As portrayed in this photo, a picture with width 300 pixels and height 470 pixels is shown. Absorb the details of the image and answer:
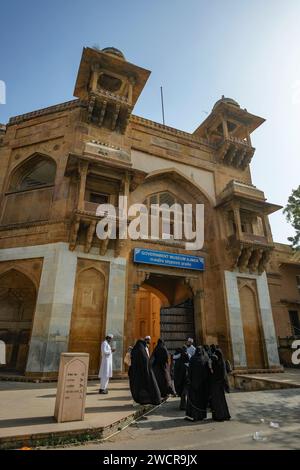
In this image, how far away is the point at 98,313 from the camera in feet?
33.1

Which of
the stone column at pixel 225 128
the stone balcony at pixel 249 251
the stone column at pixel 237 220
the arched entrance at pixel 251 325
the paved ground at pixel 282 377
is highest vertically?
the stone column at pixel 225 128

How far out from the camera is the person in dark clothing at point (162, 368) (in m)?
6.64

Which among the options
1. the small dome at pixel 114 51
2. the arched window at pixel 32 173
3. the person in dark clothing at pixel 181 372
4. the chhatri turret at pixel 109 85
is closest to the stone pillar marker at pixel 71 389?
the person in dark clothing at pixel 181 372

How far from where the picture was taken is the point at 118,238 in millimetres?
10781

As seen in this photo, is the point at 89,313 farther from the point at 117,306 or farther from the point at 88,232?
the point at 88,232

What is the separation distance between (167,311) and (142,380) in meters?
7.31

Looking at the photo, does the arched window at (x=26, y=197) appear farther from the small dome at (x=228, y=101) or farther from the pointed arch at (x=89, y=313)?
the small dome at (x=228, y=101)

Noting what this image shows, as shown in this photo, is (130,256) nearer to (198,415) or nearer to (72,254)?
(72,254)

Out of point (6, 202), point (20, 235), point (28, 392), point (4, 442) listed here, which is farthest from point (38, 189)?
point (4, 442)

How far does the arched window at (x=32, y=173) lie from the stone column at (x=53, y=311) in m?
4.08

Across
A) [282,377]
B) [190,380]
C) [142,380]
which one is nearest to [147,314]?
[282,377]

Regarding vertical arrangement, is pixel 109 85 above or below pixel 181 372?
above
